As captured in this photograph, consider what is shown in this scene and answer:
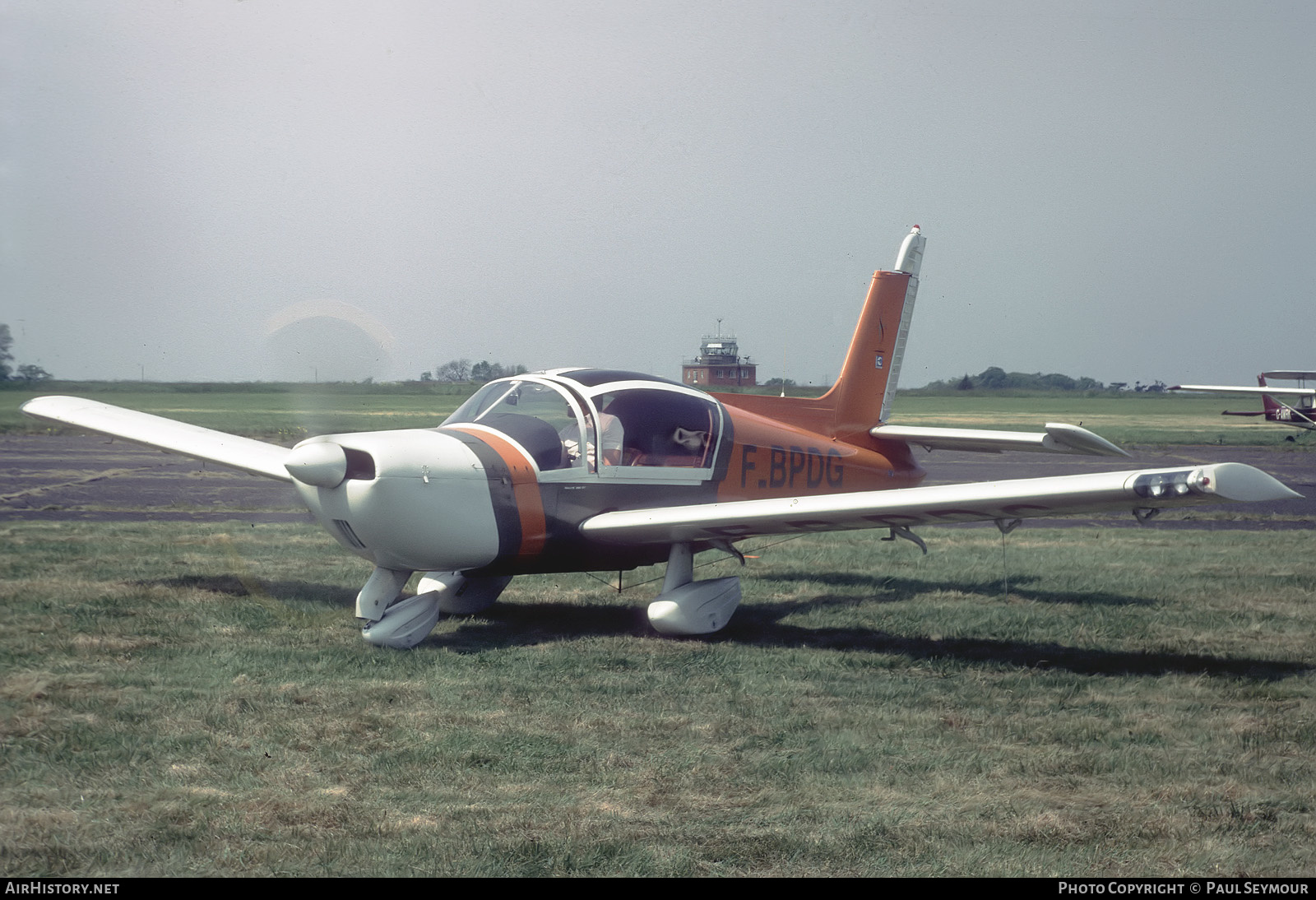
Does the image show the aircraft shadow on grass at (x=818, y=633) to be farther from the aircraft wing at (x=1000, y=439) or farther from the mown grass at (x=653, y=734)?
the aircraft wing at (x=1000, y=439)

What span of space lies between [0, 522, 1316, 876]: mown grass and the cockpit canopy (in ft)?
4.47

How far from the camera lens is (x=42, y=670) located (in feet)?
21.8

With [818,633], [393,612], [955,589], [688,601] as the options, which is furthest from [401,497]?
[955,589]

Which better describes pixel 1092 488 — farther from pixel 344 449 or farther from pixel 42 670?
pixel 42 670

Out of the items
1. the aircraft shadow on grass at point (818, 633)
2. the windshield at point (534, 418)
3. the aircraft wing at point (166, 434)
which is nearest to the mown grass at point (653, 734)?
the aircraft shadow on grass at point (818, 633)

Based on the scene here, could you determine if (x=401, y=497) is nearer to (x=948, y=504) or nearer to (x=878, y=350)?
(x=948, y=504)

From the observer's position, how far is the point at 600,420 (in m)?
8.22

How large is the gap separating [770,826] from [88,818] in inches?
107

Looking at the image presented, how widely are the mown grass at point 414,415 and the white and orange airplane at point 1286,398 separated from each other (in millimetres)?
721

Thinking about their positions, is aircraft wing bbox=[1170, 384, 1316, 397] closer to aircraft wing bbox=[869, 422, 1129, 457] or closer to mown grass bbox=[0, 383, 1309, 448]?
mown grass bbox=[0, 383, 1309, 448]

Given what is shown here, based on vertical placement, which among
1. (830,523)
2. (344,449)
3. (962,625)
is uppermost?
(344,449)

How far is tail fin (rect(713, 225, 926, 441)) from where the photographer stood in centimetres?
1053

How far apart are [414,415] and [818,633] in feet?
143
